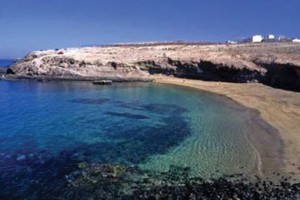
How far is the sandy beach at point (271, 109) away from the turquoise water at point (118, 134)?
138cm

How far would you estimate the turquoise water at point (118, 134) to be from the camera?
77.1 feet

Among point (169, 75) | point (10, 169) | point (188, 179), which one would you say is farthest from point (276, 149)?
point (169, 75)

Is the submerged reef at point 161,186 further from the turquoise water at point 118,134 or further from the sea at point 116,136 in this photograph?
the turquoise water at point 118,134

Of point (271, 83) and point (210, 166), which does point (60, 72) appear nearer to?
point (271, 83)

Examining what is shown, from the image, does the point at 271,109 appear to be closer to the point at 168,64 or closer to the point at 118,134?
the point at 118,134

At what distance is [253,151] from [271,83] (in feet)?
110

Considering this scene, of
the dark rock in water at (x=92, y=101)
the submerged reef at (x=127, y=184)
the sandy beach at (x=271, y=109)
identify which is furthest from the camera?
the dark rock in water at (x=92, y=101)

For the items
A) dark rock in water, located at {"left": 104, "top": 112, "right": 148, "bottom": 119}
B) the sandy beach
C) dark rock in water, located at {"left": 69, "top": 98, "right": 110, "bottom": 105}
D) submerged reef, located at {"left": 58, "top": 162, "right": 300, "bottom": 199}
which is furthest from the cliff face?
submerged reef, located at {"left": 58, "top": 162, "right": 300, "bottom": 199}

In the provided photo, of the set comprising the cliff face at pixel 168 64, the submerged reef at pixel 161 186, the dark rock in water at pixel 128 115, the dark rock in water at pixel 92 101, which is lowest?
the submerged reef at pixel 161 186

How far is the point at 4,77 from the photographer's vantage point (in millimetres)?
76562

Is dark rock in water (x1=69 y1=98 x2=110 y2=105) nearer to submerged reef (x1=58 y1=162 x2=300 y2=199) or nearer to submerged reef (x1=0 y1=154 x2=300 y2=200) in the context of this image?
submerged reef (x1=0 y1=154 x2=300 y2=200)

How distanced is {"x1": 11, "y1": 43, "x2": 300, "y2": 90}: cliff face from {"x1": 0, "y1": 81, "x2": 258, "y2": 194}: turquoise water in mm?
12798

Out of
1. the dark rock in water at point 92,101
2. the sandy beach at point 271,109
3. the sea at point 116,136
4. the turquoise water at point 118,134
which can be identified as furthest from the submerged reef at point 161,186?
the dark rock in water at point 92,101

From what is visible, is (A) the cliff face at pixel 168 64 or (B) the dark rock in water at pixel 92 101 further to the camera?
(A) the cliff face at pixel 168 64
